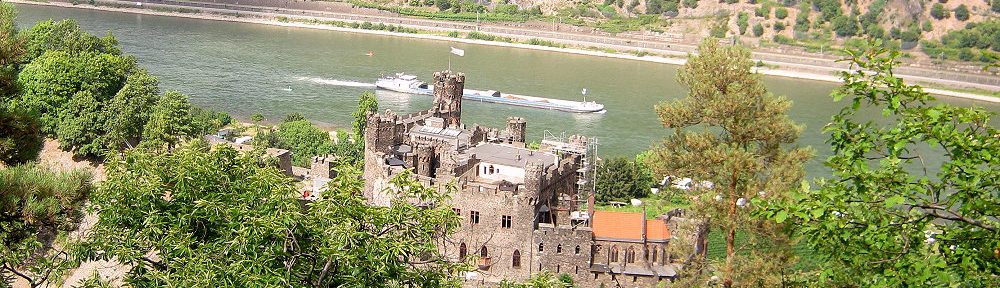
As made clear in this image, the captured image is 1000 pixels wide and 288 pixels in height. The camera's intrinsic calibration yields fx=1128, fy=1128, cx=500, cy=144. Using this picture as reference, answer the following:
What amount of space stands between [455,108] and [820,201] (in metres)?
25.0

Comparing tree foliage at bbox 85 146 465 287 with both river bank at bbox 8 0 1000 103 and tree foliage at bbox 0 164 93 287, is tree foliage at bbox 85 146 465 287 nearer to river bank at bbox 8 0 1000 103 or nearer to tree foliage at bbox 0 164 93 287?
tree foliage at bbox 0 164 93 287

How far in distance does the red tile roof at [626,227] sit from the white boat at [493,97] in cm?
3059

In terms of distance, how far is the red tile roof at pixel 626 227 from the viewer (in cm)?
2553

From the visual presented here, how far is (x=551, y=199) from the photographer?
26.4m

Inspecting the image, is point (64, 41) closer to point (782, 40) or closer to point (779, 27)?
point (782, 40)

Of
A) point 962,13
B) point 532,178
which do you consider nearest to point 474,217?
point 532,178

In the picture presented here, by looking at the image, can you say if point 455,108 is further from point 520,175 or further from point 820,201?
point 820,201

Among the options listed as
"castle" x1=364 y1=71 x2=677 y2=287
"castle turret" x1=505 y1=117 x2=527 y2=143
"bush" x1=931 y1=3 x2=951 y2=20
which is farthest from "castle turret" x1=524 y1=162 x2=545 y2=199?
"bush" x1=931 y1=3 x2=951 y2=20

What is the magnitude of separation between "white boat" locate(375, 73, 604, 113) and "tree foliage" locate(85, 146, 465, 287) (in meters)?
45.5

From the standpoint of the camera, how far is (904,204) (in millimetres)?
8383

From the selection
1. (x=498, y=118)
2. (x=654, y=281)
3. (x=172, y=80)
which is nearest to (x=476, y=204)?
(x=654, y=281)

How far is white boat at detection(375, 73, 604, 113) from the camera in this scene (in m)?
57.3

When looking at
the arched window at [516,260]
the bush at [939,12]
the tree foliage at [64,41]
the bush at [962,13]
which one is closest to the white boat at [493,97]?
the tree foliage at [64,41]

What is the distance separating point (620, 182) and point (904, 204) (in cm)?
2886
